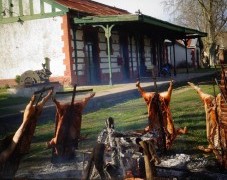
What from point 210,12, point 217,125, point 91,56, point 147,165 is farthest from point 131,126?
point 210,12

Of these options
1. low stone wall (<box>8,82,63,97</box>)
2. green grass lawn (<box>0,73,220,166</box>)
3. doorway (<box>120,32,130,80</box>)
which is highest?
doorway (<box>120,32,130,80</box>)

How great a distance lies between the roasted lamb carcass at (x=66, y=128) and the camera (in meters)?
5.17

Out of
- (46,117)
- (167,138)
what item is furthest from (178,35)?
(167,138)

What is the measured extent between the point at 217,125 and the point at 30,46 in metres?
19.1

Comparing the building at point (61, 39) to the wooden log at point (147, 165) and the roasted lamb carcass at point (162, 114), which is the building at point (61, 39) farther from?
the wooden log at point (147, 165)

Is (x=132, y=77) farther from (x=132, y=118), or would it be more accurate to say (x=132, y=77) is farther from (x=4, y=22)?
(x=132, y=118)

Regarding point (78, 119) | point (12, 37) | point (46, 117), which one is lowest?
point (46, 117)

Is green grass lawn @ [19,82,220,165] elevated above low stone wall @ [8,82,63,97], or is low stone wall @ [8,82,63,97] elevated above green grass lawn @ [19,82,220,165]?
low stone wall @ [8,82,63,97]

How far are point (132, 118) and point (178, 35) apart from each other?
22.7 m

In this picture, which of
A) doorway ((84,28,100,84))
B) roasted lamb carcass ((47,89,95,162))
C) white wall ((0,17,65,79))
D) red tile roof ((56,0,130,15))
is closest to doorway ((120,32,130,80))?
red tile roof ((56,0,130,15))

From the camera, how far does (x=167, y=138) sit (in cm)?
554

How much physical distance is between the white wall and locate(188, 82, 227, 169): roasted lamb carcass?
55.8 feet

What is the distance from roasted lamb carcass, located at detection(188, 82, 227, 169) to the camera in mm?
4438

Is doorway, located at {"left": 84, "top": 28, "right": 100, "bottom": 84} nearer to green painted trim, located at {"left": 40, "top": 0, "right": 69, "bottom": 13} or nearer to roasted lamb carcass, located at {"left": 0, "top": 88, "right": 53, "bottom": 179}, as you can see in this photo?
green painted trim, located at {"left": 40, "top": 0, "right": 69, "bottom": 13}
